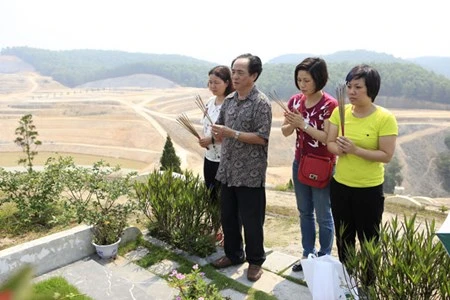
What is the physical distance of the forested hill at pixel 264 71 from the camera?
6806 cm

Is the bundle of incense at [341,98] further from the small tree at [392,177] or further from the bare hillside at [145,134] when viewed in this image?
the small tree at [392,177]

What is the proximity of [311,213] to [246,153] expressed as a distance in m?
0.71

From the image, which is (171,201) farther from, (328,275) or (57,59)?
(57,59)

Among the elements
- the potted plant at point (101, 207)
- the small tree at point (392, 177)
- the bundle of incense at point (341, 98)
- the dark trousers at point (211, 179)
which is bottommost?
the small tree at point (392, 177)

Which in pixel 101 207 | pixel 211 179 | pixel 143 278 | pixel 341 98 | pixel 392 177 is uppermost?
pixel 341 98

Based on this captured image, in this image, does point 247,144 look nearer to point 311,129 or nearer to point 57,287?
point 311,129

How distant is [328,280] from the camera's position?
89.1 inches

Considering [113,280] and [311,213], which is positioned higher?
[311,213]

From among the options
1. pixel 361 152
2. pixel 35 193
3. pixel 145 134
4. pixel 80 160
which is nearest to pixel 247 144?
pixel 361 152

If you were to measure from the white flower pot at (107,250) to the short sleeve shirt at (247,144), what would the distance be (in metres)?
1.10

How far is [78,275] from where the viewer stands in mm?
2822

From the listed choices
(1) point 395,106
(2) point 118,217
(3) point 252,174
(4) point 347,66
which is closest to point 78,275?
(2) point 118,217

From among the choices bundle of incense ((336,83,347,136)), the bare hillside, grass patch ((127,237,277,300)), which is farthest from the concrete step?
the bare hillside

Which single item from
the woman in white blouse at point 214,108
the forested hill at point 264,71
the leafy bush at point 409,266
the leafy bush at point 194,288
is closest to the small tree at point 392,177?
the forested hill at point 264,71
